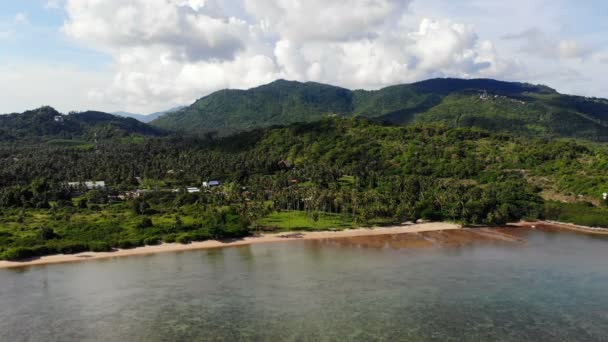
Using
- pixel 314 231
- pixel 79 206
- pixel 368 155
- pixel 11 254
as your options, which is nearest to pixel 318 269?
pixel 314 231

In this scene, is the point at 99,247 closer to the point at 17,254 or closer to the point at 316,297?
the point at 17,254

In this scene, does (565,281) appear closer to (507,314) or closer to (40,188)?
(507,314)

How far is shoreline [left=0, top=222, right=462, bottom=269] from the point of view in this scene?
7394 cm

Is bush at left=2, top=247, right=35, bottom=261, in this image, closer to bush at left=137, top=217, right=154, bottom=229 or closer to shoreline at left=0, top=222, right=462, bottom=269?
shoreline at left=0, top=222, right=462, bottom=269

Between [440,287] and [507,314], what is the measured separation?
393 inches

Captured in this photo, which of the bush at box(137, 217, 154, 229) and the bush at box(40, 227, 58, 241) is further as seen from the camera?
the bush at box(137, 217, 154, 229)

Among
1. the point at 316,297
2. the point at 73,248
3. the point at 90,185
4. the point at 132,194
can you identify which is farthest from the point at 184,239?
the point at 90,185

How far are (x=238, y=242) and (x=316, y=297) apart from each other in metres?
31.8

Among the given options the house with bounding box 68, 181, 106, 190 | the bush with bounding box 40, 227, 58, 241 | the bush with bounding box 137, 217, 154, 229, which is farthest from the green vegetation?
the house with bounding box 68, 181, 106, 190

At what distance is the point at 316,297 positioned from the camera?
5747 cm

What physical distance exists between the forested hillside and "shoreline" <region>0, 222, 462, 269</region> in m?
2.02

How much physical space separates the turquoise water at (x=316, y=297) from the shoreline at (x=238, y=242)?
305 centimetres

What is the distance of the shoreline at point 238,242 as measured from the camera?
243 feet

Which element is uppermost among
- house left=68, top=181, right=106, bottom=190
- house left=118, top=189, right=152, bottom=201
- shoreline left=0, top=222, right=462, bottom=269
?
house left=68, top=181, right=106, bottom=190
